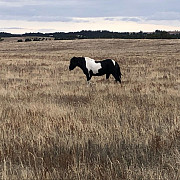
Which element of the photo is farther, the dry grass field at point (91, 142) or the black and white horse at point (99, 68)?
the black and white horse at point (99, 68)

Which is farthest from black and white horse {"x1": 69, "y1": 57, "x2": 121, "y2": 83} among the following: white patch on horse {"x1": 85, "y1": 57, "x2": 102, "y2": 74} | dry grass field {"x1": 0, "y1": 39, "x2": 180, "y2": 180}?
dry grass field {"x1": 0, "y1": 39, "x2": 180, "y2": 180}

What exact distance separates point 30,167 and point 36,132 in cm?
160

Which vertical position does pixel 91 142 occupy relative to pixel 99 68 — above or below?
below

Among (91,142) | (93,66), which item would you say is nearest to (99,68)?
(93,66)

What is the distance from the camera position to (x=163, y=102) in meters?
8.87

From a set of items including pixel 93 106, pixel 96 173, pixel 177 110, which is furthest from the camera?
pixel 93 106

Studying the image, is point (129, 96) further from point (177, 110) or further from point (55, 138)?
point (55, 138)

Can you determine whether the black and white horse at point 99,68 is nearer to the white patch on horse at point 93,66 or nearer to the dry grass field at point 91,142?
the white patch on horse at point 93,66

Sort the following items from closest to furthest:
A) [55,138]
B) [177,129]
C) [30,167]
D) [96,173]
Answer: [96,173] → [30,167] → [55,138] → [177,129]

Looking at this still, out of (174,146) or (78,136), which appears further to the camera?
(78,136)

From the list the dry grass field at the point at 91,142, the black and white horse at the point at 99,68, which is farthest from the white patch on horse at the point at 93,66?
the dry grass field at the point at 91,142

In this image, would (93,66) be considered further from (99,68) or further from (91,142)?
(91,142)

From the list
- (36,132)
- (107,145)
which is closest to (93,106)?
(36,132)

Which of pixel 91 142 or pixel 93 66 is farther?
pixel 93 66
